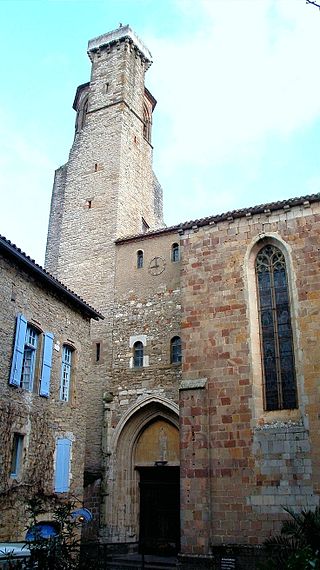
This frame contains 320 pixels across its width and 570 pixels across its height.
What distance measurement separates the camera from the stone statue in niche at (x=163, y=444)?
17062mm

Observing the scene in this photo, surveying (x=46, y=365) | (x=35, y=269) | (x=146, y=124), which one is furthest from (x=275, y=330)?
(x=146, y=124)

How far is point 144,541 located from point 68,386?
577 cm

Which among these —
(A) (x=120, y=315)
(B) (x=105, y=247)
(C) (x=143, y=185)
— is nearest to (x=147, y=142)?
(C) (x=143, y=185)

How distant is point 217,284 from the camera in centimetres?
1322

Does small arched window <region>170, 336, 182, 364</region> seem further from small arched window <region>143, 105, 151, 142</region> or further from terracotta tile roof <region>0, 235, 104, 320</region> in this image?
small arched window <region>143, 105, 151, 142</region>

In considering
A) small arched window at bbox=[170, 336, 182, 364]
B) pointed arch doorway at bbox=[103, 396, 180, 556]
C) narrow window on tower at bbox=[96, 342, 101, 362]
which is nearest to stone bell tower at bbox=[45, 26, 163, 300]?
narrow window on tower at bbox=[96, 342, 101, 362]

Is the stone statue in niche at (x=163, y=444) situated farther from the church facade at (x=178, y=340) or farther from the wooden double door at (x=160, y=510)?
the wooden double door at (x=160, y=510)

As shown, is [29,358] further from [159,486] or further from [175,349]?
[159,486]

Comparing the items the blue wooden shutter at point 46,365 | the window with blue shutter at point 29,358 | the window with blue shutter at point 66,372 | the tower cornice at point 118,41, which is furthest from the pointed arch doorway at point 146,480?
the tower cornice at point 118,41

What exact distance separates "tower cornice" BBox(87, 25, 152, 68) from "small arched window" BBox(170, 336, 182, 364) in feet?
49.5

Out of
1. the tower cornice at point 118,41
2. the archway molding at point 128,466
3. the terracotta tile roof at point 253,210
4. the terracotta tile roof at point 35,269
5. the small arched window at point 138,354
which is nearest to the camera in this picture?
the terracotta tile roof at point 35,269

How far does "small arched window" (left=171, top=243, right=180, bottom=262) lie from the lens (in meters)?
18.5

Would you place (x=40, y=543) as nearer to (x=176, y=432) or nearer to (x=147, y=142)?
(x=176, y=432)

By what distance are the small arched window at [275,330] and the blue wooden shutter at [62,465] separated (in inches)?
214
